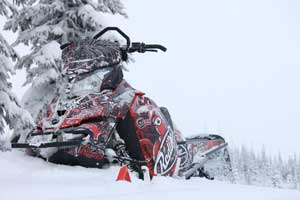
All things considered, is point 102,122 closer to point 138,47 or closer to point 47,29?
point 138,47

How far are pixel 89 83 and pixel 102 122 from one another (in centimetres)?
53

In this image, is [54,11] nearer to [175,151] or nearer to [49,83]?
[49,83]

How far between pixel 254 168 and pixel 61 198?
61.7 meters

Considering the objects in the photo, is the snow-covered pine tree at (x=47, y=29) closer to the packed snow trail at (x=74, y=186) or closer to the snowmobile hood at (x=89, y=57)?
the snowmobile hood at (x=89, y=57)

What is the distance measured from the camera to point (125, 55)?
14.7 feet

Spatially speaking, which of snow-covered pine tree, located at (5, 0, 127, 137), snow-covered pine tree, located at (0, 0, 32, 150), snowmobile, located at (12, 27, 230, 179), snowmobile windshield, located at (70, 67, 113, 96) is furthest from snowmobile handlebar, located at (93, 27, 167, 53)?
snow-covered pine tree, located at (5, 0, 127, 137)

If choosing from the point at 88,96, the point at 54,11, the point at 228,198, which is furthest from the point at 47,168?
the point at 54,11

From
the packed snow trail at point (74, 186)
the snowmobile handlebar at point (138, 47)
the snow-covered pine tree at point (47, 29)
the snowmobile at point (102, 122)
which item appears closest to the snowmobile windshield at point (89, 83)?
the snowmobile at point (102, 122)

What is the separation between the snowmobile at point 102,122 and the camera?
3635 millimetres

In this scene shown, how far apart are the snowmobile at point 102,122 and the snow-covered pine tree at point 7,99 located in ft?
2.67

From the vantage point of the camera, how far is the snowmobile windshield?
12.9 ft

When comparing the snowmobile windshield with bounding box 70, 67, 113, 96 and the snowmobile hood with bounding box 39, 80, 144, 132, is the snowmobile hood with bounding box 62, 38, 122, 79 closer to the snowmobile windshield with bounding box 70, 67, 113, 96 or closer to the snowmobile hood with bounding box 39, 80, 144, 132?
the snowmobile windshield with bounding box 70, 67, 113, 96

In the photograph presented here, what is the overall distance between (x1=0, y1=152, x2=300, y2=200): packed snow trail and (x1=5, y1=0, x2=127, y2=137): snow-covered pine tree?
425cm

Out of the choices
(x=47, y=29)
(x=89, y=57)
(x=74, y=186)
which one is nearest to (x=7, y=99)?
(x=89, y=57)
